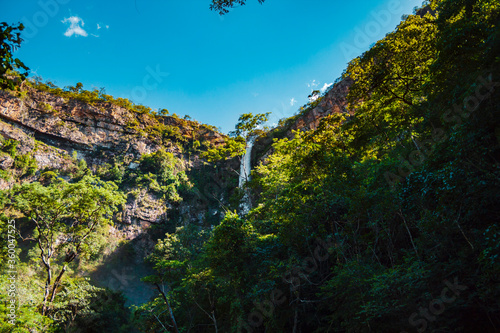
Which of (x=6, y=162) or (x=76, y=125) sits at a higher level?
(x=76, y=125)

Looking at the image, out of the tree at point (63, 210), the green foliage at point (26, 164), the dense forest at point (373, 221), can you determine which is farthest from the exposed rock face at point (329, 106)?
the green foliage at point (26, 164)

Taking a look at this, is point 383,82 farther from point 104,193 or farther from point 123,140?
point 123,140

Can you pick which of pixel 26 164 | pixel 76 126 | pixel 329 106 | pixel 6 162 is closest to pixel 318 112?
pixel 329 106

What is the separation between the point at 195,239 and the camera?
1888 cm

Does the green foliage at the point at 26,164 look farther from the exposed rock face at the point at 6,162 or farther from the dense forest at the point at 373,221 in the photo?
the dense forest at the point at 373,221

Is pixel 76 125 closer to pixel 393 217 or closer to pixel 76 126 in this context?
pixel 76 126

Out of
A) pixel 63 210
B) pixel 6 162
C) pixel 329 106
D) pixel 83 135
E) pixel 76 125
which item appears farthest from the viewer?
pixel 76 125

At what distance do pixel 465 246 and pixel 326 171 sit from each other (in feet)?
9.83

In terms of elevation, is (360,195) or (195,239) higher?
(195,239)

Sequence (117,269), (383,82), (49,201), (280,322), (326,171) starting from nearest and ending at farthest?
(326,171)
(280,322)
(383,82)
(49,201)
(117,269)

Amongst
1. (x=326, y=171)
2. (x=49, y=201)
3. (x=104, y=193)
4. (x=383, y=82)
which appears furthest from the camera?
(x=104, y=193)

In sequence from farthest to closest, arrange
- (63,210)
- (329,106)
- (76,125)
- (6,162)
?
(76,125), (329,106), (6,162), (63,210)

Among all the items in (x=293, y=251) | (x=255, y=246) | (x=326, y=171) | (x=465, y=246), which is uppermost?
(x=326, y=171)

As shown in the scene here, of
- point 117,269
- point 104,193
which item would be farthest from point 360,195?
point 117,269
